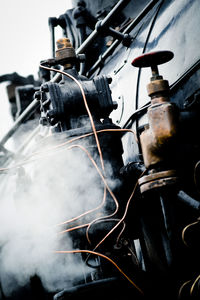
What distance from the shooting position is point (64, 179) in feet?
7.13

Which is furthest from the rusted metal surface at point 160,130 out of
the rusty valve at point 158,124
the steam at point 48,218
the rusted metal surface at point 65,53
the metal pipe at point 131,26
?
the metal pipe at point 131,26

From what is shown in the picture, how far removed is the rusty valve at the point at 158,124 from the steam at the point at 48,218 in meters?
0.51

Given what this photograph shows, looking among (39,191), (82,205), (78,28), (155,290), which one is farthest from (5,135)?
(155,290)

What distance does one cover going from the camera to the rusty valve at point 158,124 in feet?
5.39

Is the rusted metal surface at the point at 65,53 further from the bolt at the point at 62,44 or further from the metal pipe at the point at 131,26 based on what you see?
the metal pipe at the point at 131,26

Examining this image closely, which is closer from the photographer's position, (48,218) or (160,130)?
(160,130)

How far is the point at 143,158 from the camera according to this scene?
187 cm

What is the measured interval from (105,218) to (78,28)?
2.58 m

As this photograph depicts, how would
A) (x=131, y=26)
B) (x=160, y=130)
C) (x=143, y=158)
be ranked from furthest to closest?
1. (x=131, y=26)
2. (x=143, y=158)
3. (x=160, y=130)

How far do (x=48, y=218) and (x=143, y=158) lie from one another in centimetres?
78

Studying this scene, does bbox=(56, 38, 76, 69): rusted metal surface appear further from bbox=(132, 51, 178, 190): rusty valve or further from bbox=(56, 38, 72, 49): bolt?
bbox=(132, 51, 178, 190): rusty valve

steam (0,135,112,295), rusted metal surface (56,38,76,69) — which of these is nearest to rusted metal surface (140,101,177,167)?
steam (0,135,112,295)

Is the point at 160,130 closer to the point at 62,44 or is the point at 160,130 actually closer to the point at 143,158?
the point at 143,158

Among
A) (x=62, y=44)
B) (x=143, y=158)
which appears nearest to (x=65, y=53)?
(x=62, y=44)
